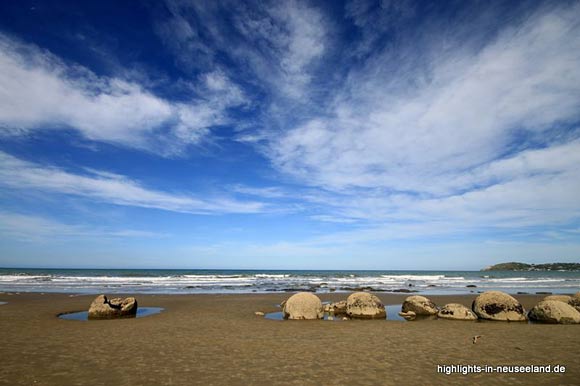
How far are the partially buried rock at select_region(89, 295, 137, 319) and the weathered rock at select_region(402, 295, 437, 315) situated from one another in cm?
1486

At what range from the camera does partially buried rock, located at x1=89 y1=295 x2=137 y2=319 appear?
16.7 meters

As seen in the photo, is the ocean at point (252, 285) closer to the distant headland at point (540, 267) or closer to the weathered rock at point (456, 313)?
the weathered rock at point (456, 313)

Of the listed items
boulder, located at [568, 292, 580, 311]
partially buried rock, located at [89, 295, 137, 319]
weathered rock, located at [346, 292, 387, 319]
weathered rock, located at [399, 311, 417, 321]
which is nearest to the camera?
partially buried rock, located at [89, 295, 137, 319]

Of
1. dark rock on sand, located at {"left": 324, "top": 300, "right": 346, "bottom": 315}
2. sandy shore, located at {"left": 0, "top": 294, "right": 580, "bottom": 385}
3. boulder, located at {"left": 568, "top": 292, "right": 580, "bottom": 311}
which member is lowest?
sandy shore, located at {"left": 0, "top": 294, "right": 580, "bottom": 385}

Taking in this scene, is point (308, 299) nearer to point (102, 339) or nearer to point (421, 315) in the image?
point (421, 315)

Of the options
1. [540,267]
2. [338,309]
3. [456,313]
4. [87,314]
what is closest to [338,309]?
[338,309]

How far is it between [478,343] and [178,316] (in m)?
13.8

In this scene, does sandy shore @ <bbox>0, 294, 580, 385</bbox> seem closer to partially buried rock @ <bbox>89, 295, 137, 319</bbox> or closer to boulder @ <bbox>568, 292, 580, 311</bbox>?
partially buried rock @ <bbox>89, 295, 137, 319</bbox>

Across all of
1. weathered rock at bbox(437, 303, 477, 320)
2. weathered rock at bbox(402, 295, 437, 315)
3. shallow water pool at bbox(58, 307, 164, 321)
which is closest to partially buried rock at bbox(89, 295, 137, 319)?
shallow water pool at bbox(58, 307, 164, 321)

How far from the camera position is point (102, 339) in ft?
38.2

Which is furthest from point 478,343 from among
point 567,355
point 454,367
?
point 454,367

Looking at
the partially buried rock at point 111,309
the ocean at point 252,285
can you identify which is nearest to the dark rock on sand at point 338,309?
the partially buried rock at point 111,309

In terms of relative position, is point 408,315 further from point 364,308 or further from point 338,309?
point 338,309

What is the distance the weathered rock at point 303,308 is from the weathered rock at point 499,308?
791 cm
